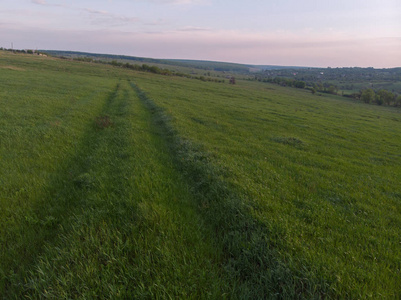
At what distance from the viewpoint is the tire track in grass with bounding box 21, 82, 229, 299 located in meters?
2.90

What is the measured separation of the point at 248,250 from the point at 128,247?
7.06 ft

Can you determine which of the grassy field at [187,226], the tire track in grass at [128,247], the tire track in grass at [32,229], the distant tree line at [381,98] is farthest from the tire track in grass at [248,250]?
the distant tree line at [381,98]

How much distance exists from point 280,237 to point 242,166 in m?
4.13

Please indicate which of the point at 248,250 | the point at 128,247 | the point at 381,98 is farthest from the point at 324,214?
the point at 381,98

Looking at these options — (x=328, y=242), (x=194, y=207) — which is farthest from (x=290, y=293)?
(x=194, y=207)

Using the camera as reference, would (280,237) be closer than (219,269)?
No

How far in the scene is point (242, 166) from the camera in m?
7.96

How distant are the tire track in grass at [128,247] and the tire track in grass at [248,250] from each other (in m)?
0.32

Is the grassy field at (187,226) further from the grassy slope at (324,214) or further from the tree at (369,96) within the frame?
the tree at (369,96)

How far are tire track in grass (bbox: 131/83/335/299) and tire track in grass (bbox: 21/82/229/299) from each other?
324mm

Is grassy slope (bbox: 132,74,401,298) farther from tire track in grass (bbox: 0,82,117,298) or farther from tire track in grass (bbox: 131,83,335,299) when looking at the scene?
tire track in grass (bbox: 0,82,117,298)

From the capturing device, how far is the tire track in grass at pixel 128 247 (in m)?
2.90

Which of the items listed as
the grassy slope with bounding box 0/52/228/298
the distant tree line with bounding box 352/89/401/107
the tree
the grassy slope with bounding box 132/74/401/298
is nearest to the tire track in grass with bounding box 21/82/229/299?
the grassy slope with bounding box 0/52/228/298

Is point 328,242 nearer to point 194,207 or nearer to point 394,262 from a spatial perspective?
point 394,262
